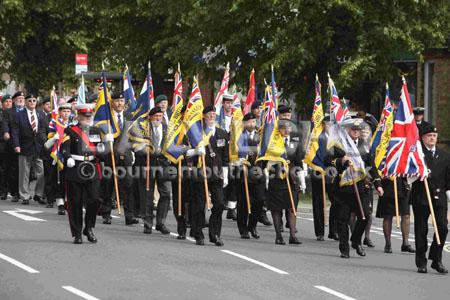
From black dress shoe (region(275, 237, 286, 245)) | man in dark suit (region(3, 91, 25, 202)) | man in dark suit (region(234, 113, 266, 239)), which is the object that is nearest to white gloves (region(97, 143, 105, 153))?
man in dark suit (region(234, 113, 266, 239))

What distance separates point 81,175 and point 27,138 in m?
6.44

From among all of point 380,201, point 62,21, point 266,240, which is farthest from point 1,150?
point 62,21

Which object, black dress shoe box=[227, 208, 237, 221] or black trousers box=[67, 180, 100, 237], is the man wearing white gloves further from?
black dress shoe box=[227, 208, 237, 221]

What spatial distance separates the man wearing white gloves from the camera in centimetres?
1634

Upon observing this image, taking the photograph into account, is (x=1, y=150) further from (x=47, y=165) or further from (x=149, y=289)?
(x=149, y=289)

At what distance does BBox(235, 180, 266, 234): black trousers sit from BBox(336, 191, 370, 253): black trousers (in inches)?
71.8

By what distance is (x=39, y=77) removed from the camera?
43.3 m

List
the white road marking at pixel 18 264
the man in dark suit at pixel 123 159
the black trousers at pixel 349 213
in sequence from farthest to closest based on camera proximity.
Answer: the man in dark suit at pixel 123 159, the black trousers at pixel 349 213, the white road marking at pixel 18 264

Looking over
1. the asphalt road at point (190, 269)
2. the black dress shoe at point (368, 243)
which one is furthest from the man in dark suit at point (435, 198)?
the black dress shoe at point (368, 243)

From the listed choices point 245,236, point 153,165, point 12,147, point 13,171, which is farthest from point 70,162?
point 13,171

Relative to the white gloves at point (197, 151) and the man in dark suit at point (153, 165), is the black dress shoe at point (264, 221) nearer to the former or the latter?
the man in dark suit at point (153, 165)

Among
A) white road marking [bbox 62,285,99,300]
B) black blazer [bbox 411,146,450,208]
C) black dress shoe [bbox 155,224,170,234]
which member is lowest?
white road marking [bbox 62,285,99,300]

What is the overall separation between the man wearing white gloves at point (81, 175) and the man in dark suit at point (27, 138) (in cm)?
586

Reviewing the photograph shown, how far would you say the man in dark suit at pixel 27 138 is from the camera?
73.9ft
